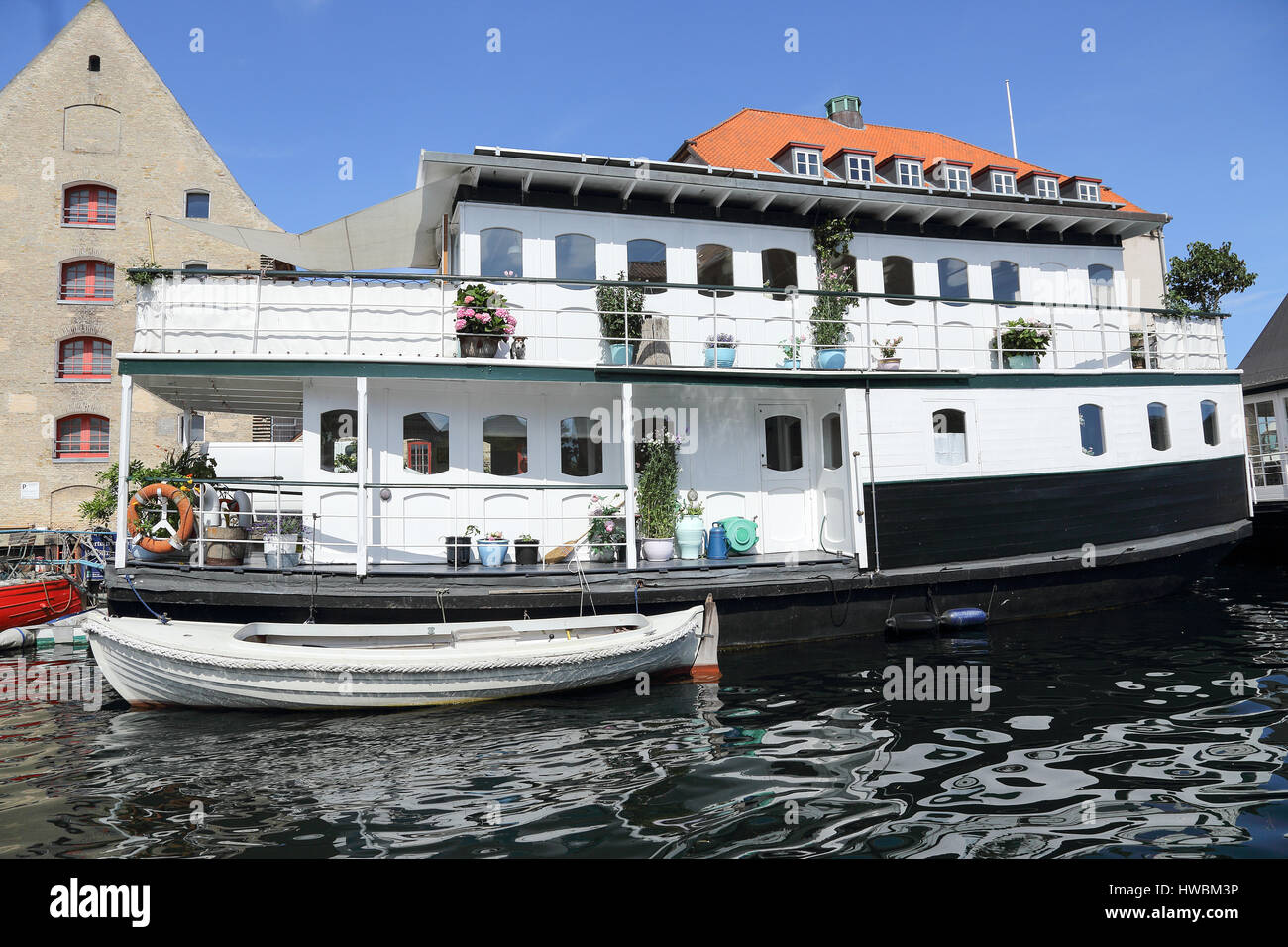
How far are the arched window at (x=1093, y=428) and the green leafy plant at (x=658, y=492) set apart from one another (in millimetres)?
7114

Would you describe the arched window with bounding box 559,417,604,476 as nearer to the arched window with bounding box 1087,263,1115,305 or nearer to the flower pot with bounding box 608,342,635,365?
the flower pot with bounding box 608,342,635,365

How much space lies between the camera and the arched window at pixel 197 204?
92.5ft

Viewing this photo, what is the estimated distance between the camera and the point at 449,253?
13102mm

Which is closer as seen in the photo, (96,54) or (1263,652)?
(1263,652)

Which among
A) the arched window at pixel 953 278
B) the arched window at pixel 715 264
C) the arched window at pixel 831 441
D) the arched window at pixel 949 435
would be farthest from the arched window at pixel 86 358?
the arched window at pixel 949 435

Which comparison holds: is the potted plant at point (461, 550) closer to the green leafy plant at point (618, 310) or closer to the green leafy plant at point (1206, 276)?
the green leafy plant at point (618, 310)

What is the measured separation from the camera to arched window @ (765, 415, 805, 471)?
488 inches

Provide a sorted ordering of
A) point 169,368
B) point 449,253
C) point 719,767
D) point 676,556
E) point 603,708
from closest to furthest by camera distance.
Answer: point 719,767 → point 603,708 → point 169,368 → point 676,556 → point 449,253

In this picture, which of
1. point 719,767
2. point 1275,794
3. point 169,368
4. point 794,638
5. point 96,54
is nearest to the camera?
point 1275,794

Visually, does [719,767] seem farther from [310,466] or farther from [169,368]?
[169,368]

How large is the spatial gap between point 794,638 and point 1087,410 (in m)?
6.88

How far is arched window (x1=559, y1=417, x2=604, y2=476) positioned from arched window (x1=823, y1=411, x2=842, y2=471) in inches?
148

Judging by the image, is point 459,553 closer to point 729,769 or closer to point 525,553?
point 525,553
